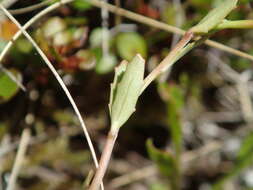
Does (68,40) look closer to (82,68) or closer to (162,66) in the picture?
(82,68)

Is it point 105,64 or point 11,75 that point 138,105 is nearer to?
point 105,64

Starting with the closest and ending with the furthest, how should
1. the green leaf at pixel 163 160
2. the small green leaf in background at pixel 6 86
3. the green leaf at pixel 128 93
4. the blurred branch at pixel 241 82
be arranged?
the green leaf at pixel 128 93
the small green leaf in background at pixel 6 86
the green leaf at pixel 163 160
the blurred branch at pixel 241 82

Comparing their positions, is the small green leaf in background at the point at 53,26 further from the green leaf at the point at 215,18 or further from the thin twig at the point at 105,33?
the green leaf at the point at 215,18

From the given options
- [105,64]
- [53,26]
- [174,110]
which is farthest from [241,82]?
[53,26]

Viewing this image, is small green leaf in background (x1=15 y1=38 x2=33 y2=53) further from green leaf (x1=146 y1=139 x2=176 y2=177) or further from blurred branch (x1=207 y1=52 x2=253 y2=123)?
blurred branch (x1=207 y1=52 x2=253 y2=123)

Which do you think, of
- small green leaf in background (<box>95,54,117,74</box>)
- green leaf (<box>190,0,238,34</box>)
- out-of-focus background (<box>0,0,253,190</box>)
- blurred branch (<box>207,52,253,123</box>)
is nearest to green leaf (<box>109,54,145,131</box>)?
green leaf (<box>190,0,238,34</box>)

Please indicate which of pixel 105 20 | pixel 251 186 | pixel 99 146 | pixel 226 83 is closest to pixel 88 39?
pixel 105 20

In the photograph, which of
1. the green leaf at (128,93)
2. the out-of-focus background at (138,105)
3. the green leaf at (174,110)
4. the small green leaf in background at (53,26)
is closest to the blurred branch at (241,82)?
the out-of-focus background at (138,105)
